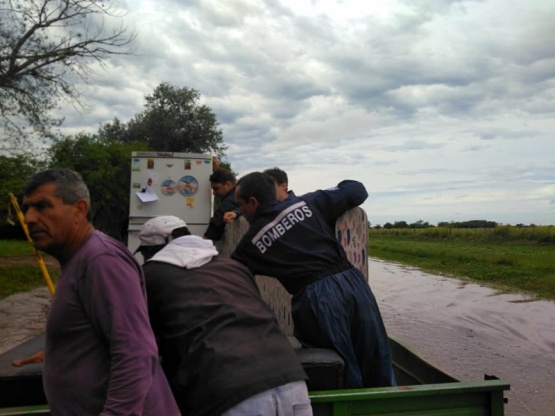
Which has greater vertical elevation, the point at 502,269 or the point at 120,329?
the point at 120,329

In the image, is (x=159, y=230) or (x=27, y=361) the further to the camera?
(x=159, y=230)

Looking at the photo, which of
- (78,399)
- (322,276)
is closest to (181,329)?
(78,399)

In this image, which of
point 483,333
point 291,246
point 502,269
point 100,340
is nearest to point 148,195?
point 291,246

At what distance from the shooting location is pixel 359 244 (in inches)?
143

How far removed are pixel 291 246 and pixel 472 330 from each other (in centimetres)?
859

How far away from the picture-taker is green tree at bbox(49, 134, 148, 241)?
27016mm

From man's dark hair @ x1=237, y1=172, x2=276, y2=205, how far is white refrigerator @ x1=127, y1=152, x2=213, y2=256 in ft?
15.7

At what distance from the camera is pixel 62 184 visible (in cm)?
183

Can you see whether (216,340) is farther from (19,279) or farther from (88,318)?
(19,279)

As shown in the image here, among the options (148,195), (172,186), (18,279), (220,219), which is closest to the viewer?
(220,219)

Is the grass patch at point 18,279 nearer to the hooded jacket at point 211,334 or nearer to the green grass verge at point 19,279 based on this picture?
the green grass verge at point 19,279

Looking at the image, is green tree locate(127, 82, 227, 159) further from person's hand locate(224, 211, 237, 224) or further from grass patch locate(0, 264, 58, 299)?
person's hand locate(224, 211, 237, 224)

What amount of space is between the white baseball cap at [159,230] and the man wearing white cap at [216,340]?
0.17 meters

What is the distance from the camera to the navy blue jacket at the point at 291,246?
10.0ft
